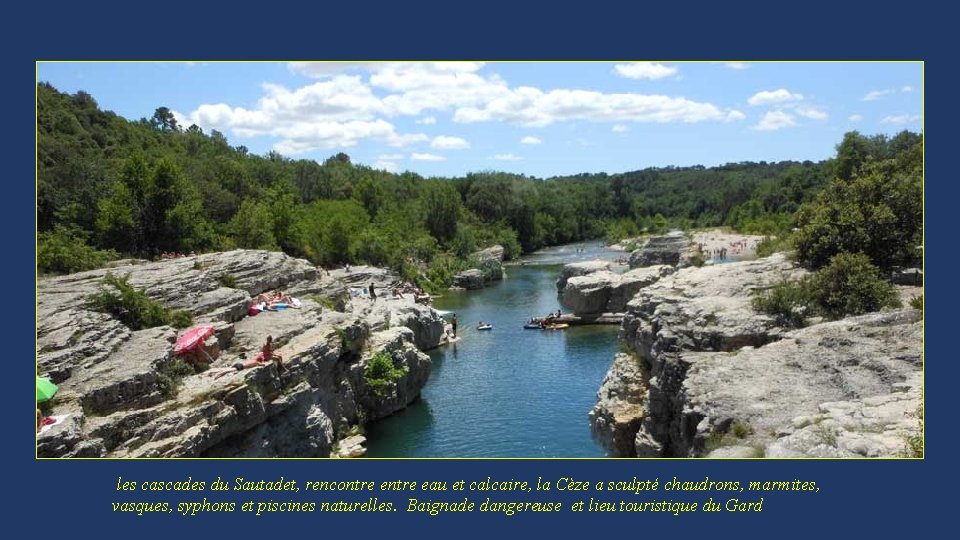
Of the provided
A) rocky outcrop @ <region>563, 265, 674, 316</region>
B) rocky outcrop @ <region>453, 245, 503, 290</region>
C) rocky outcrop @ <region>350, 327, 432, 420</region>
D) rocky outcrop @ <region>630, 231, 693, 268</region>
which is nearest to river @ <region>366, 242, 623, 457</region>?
rocky outcrop @ <region>350, 327, 432, 420</region>

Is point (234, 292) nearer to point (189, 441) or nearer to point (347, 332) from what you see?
point (347, 332)

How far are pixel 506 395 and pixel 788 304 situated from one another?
18684 mm

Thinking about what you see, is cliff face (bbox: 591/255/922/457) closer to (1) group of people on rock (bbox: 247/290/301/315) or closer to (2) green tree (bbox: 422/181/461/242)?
(1) group of people on rock (bbox: 247/290/301/315)

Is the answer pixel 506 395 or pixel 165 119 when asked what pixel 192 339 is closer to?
pixel 506 395

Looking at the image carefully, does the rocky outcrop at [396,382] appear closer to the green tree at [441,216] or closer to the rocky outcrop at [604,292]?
the rocky outcrop at [604,292]

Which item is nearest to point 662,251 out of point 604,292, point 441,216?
point 604,292

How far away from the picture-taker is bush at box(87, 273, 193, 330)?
26.9 m

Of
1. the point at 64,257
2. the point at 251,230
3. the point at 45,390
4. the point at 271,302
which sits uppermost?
the point at 251,230

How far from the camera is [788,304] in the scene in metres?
22.5

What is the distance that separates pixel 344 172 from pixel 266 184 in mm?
35847

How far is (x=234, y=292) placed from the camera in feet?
107

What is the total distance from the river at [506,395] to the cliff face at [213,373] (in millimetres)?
1955

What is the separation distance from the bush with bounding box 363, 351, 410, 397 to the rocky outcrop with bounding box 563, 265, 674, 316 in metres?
26.7
